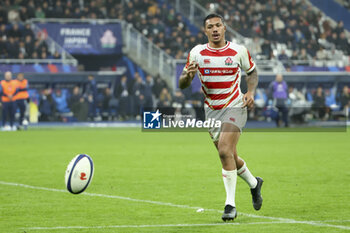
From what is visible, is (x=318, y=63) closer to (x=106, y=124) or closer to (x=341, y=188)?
(x=106, y=124)

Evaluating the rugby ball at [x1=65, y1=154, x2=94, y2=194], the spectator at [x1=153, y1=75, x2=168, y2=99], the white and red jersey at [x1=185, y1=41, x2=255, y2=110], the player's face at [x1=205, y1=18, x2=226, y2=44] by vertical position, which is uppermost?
the player's face at [x1=205, y1=18, x2=226, y2=44]

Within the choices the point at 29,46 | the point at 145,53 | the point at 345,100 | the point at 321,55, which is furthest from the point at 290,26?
the point at 29,46

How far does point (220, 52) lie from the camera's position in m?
8.17

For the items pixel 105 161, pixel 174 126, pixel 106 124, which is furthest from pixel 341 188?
pixel 106 124

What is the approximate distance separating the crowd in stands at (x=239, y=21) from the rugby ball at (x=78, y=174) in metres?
25.4

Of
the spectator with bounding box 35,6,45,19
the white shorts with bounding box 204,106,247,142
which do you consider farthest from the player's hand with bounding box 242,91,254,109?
the spectator with bounding box 35,6,45,19

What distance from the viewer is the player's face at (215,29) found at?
8023 millimetres

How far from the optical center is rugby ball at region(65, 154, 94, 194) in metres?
8.18

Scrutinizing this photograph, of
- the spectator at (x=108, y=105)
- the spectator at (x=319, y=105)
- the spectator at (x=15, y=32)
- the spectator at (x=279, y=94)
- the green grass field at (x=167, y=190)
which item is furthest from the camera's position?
the spectator at (x=15, y=32)

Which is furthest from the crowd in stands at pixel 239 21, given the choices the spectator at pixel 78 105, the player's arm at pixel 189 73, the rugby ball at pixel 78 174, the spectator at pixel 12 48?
the player's arm at pixel 189 73

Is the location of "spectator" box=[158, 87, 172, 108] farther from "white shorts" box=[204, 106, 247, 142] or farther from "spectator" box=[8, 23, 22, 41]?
"white shorts" box=[204, 106, 247, 142]

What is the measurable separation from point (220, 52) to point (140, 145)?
39.1ft

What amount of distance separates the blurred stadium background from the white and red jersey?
21.5m

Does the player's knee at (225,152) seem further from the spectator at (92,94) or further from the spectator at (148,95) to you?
the spectator at (92,94)
